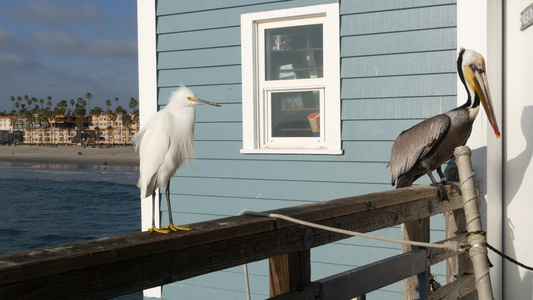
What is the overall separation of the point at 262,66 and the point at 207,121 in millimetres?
698

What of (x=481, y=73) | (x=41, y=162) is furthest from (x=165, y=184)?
(x=41, y=162)

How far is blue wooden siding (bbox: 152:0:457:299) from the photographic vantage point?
429cm

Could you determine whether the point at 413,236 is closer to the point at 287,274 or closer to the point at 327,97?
the point at 287,274

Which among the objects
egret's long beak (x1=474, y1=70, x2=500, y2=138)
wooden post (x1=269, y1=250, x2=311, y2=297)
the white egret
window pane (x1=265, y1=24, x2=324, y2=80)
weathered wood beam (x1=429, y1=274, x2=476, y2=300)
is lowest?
weathered wood beam (x1=429, y1=274, x2=476, y2=300)

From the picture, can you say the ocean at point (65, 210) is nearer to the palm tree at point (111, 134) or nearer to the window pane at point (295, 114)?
the window pane at point (295, 114)

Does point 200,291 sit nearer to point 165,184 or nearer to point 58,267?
point 165,184

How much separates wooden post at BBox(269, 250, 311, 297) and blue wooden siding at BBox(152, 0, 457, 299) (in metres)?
2.56

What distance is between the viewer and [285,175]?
15.7 ft

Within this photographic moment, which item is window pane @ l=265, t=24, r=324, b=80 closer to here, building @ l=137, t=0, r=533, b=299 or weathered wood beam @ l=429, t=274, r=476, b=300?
building @ l=137, t=0, r=533, b=299

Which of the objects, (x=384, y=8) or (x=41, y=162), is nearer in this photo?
(x=384, y=8)

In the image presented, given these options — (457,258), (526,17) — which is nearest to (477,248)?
(457,258)

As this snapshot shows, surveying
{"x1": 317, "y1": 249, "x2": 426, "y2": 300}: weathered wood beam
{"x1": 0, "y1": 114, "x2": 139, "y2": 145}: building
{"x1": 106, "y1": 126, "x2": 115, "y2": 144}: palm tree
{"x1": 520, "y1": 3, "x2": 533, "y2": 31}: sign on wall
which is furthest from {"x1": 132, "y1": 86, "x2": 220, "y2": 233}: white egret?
{"x1": 106, "y1": 126, "x2": 115, "y2": 144}: palm tree

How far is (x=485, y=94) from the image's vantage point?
328cm

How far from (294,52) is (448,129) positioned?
6.12 feet
